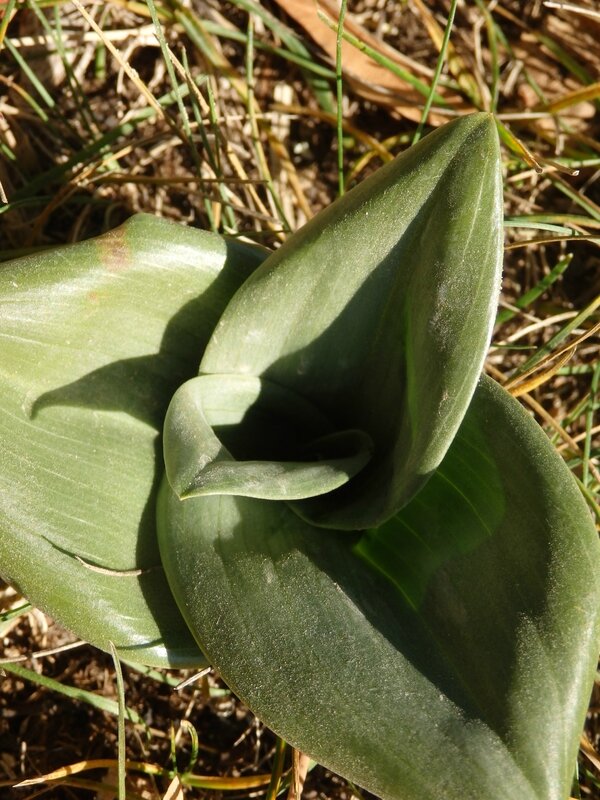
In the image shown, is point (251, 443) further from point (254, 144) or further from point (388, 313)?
point (254, 144)

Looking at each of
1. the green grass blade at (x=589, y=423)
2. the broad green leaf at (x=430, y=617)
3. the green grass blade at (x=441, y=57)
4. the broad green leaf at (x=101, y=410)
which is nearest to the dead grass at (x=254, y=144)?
the green grass blade at (x=589, y=423)

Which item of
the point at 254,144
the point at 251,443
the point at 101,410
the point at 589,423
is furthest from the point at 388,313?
the point at 254,144

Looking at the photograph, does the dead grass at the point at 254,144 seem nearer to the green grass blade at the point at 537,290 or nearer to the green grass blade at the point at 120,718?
the green grass blade at the point at 537,290

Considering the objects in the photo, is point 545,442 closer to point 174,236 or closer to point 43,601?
point 174,236

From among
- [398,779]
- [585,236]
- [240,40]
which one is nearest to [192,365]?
[398,779]

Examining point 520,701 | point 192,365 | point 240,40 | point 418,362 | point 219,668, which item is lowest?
point 219,668

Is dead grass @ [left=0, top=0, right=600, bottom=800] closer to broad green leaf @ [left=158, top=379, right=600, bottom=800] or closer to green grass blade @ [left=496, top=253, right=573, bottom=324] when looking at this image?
green grass blade @ [left=496, top=253, right=573, bottom=324]
